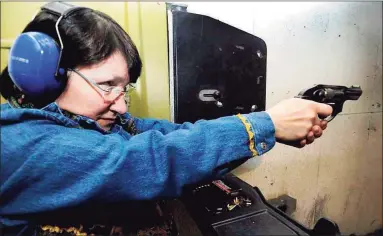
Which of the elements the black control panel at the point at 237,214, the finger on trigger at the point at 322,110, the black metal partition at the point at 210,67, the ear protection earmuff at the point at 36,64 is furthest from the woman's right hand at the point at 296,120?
the ear protection earmuff at the point at 36,64

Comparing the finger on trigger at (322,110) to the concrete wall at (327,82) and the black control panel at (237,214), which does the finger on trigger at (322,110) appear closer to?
the black control panel at (237,214)

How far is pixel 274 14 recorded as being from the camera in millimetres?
1396

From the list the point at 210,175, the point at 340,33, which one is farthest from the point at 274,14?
the point at 210,175

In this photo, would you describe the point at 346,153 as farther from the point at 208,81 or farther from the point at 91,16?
the point at 91,16

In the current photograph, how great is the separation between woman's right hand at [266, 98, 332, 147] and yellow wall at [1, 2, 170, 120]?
1.88 feet

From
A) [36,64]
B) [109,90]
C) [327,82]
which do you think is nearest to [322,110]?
[109,90]

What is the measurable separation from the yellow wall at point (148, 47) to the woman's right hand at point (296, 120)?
22.5 inches

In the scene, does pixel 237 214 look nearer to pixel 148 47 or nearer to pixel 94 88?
pixel 94 88

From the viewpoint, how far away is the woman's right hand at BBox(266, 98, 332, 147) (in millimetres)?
651

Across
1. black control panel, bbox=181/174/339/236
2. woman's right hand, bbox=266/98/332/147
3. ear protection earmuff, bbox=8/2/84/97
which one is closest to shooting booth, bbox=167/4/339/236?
black control panel, bbox=181/174/339/236

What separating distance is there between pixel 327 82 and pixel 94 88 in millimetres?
1468

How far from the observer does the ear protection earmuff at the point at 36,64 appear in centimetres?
59

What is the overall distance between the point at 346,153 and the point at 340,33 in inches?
31.9

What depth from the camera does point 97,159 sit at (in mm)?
544
